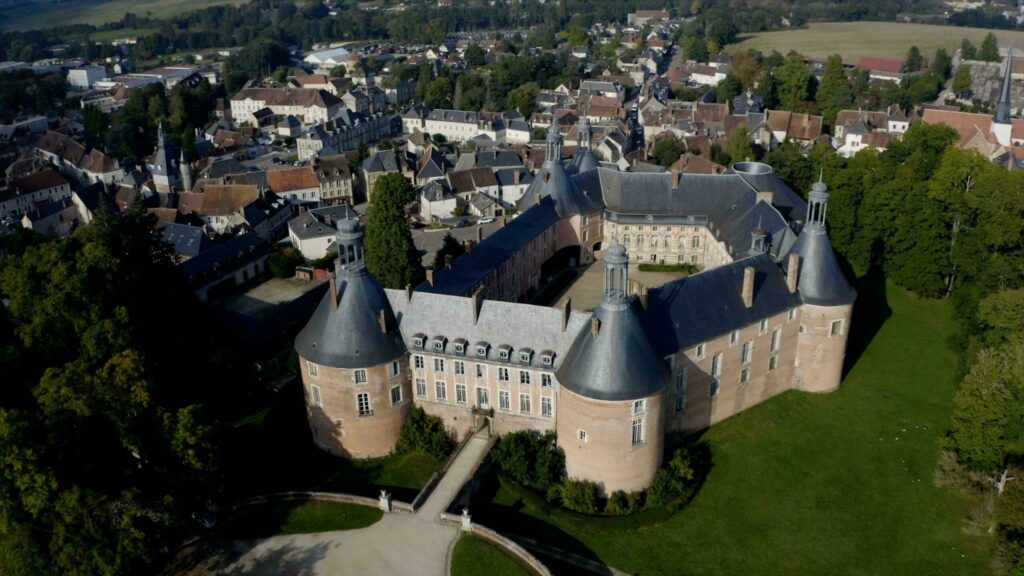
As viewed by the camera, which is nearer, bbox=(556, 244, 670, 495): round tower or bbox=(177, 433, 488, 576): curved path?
bbox=(177, 433, 488, 576): curved path

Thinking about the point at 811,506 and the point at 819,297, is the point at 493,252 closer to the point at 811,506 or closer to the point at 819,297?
the point at 819,297

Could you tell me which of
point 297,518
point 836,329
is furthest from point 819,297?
point 297,518

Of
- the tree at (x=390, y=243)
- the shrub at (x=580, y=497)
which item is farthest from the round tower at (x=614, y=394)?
the tree at (x=390, y=243)

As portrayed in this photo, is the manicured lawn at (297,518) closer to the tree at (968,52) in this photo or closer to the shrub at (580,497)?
the shrub at (580,497)

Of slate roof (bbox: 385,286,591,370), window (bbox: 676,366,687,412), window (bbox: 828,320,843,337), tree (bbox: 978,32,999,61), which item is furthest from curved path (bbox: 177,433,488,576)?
tree (bbox: 978,32,999,61)

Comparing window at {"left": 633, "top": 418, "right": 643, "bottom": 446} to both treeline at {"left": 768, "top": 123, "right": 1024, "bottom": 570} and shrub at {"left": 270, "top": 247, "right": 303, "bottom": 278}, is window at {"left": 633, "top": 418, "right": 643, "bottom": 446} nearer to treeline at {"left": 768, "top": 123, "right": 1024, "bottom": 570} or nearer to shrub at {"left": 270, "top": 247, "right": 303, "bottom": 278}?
treeline at {"left": 768, "top": 123, "right": 1024, "bottom": 570}
